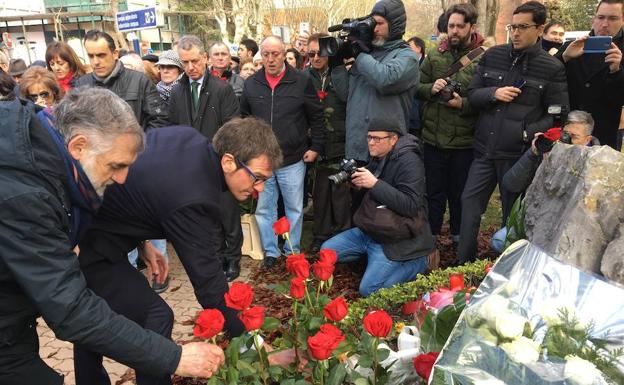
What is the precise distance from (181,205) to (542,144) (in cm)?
253

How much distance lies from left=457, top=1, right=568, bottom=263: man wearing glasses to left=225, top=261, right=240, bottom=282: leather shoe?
2009 millimetres

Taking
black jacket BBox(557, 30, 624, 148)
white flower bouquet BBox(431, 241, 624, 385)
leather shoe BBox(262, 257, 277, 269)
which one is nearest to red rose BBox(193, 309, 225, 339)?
white flower bouquet BBox(431, 241, 624, 385)

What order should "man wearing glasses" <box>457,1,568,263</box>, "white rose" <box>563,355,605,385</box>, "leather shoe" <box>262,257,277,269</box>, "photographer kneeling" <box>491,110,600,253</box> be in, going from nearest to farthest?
"white rose" <box>563,355,605,385</box> → "photographer kneeling" <box>491,110,600,253</box> → "man wearing glasses" <box>457,1,568,263</box> → "leather shoe" <box>262,257,277,269</box>

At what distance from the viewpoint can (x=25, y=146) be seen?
147cm

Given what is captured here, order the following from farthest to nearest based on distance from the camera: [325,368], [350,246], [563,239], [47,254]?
[350,246] → [563,239] → [325,368] → [47,254]

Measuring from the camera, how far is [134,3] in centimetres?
3722

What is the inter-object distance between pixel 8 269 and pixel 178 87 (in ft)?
10.7

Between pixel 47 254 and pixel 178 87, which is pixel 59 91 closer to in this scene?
pixel 178 87

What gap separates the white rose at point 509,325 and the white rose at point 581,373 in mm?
130

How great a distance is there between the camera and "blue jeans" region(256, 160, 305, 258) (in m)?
4.64

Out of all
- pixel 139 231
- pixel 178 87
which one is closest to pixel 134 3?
pixel 178 87

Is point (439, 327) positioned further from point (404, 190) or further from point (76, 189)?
point (404, 190)

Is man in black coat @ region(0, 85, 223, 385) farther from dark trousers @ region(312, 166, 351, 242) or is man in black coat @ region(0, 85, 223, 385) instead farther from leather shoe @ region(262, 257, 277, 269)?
dark trousers @ region(312, 166, 351, 242)

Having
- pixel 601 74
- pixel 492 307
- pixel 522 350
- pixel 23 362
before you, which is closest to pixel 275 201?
pixel 601 74
